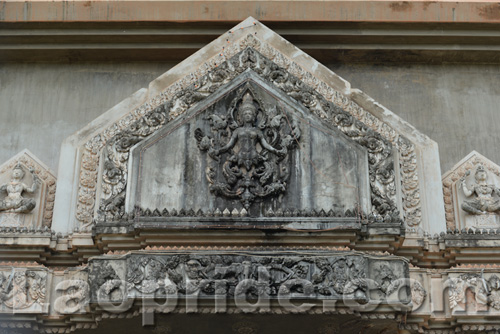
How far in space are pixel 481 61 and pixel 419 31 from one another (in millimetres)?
1307

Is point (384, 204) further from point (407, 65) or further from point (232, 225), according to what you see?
point (407, 65)

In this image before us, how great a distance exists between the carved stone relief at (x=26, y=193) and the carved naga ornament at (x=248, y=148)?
2.53 m

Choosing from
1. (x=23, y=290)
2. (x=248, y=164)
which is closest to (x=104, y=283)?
(x=23, y=290)

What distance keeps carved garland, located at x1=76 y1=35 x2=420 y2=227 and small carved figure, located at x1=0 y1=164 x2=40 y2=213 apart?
2.94ft

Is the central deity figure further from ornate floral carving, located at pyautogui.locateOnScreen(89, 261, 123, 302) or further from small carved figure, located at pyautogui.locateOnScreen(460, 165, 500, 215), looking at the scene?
small carved figure, located at pyautogui.locateOnScreen(460, 165, 500, 215)

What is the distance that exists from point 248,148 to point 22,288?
371cm

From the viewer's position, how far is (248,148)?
13.3 meters

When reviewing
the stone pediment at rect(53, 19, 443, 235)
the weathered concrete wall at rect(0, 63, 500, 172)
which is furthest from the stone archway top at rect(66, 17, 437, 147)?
the weathered concrete wall at rect(0, 63, 500, 172)

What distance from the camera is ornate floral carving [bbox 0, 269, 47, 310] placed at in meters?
12.4

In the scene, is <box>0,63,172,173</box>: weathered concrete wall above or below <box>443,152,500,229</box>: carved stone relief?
above

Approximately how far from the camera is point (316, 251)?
40.9 ft

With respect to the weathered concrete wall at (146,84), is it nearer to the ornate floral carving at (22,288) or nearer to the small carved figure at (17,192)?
the small carved figure at (17,192)

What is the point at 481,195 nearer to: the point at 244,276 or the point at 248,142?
the point at 248,142

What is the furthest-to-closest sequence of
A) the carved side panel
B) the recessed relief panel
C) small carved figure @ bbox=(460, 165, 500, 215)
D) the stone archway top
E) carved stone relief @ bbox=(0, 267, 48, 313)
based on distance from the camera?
1. the stone archway top
2. small carved figure @ bbox=(460, 165, 500, 215)
3. the recessed relief panel
4. the carved side panel
5. carved stone relief @ bbox=(0, 267, 48, 313)
